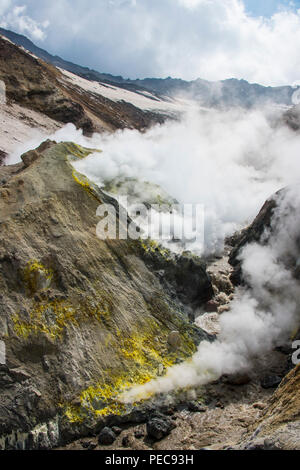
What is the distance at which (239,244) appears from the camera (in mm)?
11539

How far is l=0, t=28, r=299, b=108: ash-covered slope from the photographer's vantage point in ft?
432

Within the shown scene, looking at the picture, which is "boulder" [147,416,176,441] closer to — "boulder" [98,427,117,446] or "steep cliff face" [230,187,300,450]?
"boulder" [98,427,117,446]

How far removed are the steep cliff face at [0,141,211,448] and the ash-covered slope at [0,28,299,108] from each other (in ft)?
403

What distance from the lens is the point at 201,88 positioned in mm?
150250

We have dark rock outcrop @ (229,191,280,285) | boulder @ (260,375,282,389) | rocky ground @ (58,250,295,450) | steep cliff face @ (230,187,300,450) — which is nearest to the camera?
steep cliff face @ (230,187,300,450)

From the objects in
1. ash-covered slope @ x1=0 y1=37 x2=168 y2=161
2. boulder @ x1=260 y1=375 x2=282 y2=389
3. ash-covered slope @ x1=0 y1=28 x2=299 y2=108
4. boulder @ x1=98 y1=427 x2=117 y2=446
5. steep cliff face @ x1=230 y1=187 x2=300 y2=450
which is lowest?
boulder @ x1=98 y1=427 x2=117 y2=446

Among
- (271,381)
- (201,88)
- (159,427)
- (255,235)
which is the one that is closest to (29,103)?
(255,235)

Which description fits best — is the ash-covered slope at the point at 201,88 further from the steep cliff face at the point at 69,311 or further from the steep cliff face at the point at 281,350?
the steep cliff face at the point at 69,311

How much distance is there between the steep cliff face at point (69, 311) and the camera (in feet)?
17.9

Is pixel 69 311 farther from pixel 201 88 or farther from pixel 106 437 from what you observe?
pixel 201 88

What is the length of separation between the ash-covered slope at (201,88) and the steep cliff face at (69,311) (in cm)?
12295

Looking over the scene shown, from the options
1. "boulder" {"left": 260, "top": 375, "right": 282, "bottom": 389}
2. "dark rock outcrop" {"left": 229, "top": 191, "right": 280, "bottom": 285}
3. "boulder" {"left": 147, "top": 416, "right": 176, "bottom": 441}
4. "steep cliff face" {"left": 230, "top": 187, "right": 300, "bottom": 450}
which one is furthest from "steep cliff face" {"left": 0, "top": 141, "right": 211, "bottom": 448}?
"dark rock outcrop" {"left": 229, "top": 191, "right": 280, "bottom": 285}

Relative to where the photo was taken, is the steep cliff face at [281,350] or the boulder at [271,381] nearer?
the steep cliff face at [281,350]

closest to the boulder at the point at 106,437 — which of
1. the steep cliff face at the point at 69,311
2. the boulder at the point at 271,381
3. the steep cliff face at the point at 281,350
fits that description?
the steep cliff face at the point at 69,311
